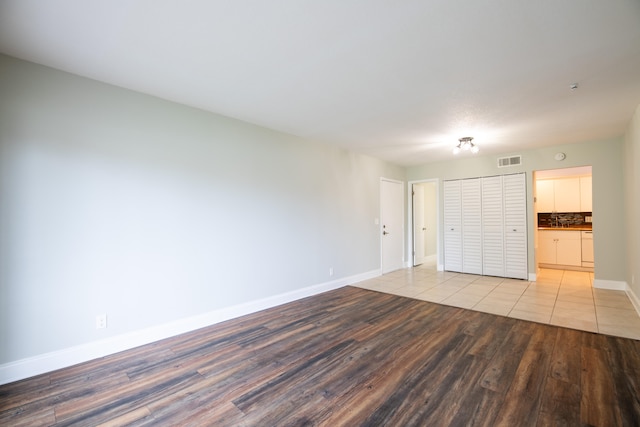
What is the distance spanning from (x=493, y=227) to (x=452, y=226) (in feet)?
2.64

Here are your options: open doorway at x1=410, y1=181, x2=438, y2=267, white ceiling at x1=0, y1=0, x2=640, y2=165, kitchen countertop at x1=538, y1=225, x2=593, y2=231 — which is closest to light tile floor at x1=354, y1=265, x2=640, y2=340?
kitchen countertop at x1=538, y1=225, x2=593, y2=231

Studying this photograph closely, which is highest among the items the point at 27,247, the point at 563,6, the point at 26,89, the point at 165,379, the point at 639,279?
the point at 563,6

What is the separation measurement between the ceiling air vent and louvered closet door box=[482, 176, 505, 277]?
26 centimetres

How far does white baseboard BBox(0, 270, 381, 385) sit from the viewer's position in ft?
7.32

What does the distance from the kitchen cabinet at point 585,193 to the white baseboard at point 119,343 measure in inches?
270

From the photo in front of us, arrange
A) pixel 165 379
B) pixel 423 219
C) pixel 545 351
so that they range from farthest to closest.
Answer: pixel 423 219, pixel 545 351, pixel 165 379

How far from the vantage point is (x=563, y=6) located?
1704 millimetres

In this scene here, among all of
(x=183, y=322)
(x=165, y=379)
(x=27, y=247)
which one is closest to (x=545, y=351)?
(x=165, y=379)

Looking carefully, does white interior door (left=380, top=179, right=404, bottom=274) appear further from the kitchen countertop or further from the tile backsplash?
the tile backsplash

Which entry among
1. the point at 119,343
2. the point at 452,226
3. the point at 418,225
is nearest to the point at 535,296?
the point at 452,226

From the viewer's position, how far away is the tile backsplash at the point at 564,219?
6484 mm

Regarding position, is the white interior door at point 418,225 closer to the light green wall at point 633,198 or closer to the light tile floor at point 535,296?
the light tile floor at point 535,296

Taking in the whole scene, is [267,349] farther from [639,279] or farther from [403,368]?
[639,279]

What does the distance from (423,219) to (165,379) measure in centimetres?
679
